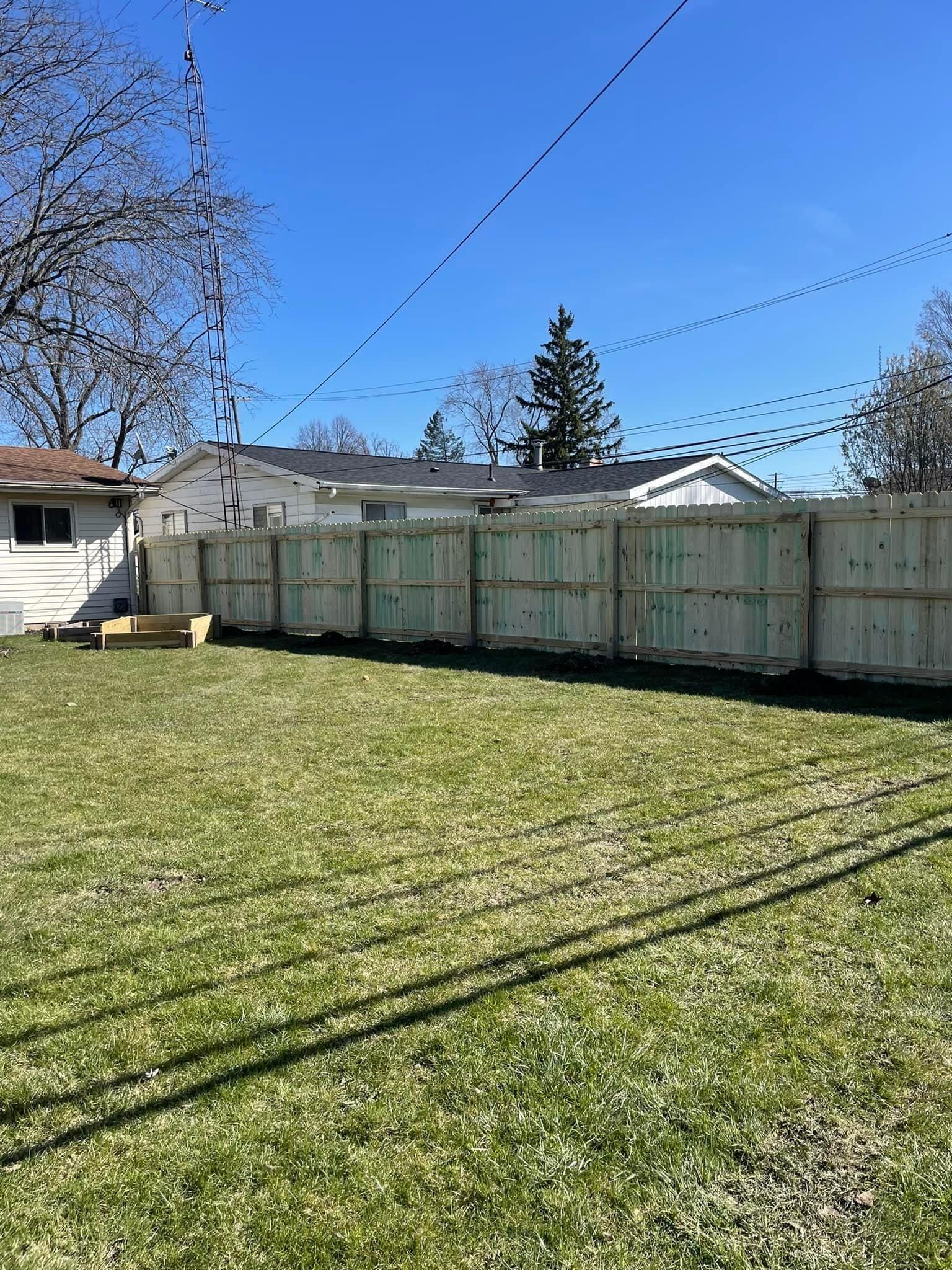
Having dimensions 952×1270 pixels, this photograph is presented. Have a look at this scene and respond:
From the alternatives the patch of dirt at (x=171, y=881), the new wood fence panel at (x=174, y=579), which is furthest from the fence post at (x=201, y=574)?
the patch of dirt at (x=171, y=881)

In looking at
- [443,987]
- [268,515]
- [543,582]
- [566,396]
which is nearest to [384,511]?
[268,515]

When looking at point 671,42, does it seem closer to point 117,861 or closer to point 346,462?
point 117,861

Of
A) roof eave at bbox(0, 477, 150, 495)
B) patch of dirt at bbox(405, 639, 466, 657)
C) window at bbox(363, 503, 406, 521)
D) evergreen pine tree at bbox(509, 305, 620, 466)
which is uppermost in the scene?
evergreen pine tree at bbox(509, 305, 620, 466)

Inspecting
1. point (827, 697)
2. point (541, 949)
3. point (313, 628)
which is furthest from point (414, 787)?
point (313, 628)

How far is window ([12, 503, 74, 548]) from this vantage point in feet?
50.2

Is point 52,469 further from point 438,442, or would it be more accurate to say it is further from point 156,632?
point 438,442

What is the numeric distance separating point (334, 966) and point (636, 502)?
15.7m

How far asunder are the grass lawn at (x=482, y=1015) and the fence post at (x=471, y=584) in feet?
18.6

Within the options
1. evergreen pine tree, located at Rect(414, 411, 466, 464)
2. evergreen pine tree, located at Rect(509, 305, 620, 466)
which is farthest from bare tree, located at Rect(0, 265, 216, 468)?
evergreen pine tree, located at Rect(414, 411, 466, 464)

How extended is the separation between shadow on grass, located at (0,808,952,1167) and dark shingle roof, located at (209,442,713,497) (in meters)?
14.7

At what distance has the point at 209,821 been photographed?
4.21 metres

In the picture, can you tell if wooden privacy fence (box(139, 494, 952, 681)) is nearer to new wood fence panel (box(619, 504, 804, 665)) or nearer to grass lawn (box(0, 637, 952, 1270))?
new wood fence panel (box(619, 504, 804, 665))

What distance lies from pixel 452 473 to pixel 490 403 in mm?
29832

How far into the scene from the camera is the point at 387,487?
17.4m
